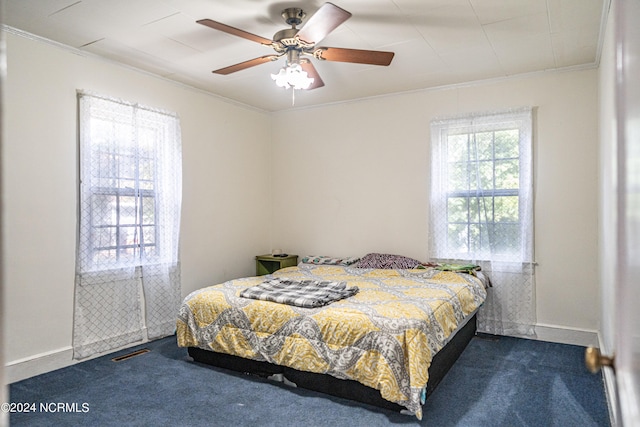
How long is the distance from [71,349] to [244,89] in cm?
294

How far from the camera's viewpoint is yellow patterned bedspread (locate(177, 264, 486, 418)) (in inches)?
95.2

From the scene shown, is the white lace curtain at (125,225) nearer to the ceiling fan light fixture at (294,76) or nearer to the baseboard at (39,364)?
the baseboard at (39,364)

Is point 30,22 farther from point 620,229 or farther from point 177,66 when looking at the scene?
point 620,229

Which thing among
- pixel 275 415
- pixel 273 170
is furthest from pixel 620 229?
pixel 273 170

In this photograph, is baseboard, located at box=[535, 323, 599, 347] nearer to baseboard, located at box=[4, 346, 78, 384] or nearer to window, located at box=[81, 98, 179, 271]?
window, located at box=[81, 98, 179, 271]

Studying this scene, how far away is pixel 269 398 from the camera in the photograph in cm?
269

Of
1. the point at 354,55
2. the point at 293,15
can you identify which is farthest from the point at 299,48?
the point at 354,55

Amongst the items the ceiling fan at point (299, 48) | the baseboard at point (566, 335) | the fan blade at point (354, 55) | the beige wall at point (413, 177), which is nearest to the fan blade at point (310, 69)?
the ceiling fan at point (299, 48)

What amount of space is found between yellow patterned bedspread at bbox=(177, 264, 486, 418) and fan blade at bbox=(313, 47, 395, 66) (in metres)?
1.69

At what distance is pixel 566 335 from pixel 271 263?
3.22 m

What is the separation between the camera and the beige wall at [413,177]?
3.74m

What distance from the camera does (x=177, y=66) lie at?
12.3 ft

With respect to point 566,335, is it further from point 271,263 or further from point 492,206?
point 271,263

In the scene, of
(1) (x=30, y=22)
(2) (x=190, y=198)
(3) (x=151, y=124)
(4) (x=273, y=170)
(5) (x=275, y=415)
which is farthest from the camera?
(4) (x=273, y=170)
